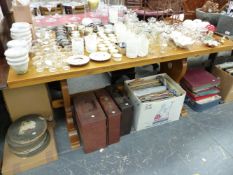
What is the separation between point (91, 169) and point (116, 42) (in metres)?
1.01

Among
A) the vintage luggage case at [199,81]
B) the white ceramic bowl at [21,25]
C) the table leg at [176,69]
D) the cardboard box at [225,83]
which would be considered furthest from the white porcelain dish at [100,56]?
the cardboard box at [225,83]

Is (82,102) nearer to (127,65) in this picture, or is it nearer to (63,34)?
(127,65)

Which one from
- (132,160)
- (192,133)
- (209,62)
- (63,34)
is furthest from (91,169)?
(209,62)

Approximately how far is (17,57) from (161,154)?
125 centimetres

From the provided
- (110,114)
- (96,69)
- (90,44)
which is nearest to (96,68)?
(96,69)

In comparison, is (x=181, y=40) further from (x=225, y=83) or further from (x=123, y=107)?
(x=225, y=83)

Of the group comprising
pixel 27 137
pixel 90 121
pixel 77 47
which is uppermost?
pixel 77 47

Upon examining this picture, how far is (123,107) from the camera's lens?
1.46 meters

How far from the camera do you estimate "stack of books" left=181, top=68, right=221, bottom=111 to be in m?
1.89

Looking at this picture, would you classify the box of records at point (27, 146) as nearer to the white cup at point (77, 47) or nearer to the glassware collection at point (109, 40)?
the glassware collection at point (109, 40)

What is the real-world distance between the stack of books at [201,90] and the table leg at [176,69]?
180 mm

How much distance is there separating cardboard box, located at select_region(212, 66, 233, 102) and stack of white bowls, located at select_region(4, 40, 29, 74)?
6.17 ft

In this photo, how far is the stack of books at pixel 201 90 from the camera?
189 centimetres

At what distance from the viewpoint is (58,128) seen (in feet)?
5.77
